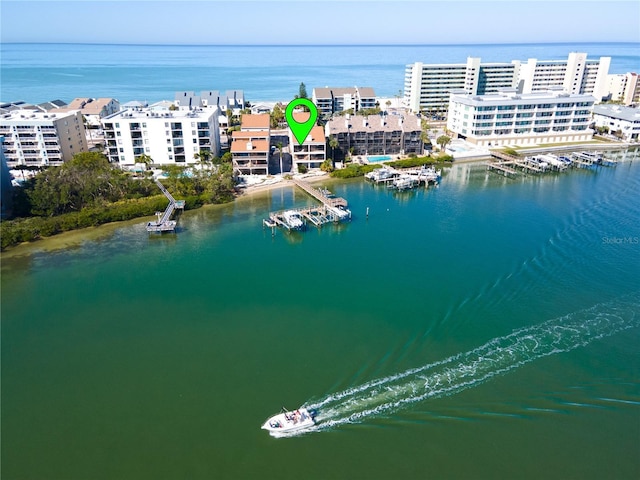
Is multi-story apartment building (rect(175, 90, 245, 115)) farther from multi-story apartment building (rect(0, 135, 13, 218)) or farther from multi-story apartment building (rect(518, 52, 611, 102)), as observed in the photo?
multi-story apartment building (rect(518, 52, 611, 102))

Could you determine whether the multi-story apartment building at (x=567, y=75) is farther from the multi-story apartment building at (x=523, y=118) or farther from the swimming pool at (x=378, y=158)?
the swimming pool at (x=378, y=158)

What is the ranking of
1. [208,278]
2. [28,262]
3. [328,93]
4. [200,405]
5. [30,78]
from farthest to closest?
[30,78]
[328,93]
[28,262]
[208,278]
[200,405]

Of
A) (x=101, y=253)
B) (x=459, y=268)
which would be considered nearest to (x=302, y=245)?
(x=459, y=268)

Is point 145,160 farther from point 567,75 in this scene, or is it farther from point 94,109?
point 567,75

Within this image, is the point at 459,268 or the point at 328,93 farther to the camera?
the point at 328,93

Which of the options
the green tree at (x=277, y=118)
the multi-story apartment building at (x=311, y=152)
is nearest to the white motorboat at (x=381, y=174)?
the multi-story apartment building at (x=311, y=152)

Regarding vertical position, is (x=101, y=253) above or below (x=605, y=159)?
below

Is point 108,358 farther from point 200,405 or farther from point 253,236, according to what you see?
point 253,236
